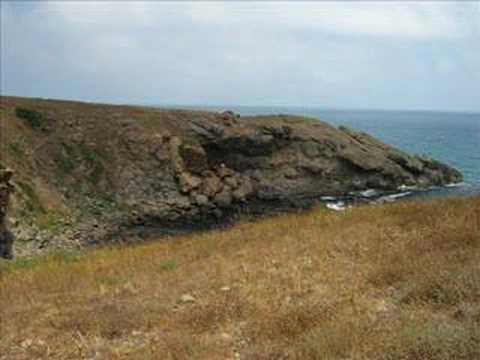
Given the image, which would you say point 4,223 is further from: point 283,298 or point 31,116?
point 283,298

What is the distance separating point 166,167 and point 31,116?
12713 mm

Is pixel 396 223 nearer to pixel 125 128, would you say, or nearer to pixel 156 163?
pixel 156 163

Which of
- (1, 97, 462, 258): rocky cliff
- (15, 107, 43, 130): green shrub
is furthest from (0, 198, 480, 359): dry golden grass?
(15, 107, 43, 130): green shrub

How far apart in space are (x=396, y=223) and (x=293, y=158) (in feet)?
162

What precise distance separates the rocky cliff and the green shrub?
0.08 meters

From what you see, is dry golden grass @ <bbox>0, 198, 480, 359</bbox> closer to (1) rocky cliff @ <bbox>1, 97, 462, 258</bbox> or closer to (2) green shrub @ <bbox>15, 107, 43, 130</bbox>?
(1) rocky cliff @ <bbox>1, 97, 462, 258</bbox>

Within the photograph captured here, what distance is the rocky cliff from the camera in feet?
150

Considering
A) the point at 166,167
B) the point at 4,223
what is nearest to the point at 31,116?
the point at 166,167

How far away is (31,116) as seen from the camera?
55562mm

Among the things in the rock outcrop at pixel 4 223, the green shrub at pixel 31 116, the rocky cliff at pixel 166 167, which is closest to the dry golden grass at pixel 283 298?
the rock outcrop at pixel 4 223

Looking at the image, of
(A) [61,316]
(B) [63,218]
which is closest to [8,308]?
(A) [61,316]

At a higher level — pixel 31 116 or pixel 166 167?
pixel 31 116

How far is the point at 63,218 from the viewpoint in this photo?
43438 millimetres

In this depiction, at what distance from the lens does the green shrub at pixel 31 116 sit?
5485cm
